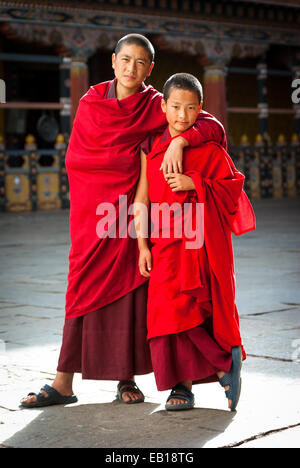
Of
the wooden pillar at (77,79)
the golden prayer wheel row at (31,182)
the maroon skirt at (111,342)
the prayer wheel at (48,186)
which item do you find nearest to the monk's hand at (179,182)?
the maroon skirt at (111,342)

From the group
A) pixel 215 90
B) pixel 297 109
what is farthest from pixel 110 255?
pixel 297 109

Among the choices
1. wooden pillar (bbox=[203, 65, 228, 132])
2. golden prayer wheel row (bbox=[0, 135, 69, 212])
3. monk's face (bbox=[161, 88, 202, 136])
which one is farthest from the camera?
wooden pillar (bbox=[203, 65, 228, 132])

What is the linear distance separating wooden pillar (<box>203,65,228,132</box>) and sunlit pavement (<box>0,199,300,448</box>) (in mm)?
8521

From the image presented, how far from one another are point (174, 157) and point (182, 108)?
0.20 m

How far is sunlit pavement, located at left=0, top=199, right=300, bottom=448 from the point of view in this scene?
2.65m

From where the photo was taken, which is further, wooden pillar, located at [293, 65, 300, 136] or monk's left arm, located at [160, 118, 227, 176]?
wooden pillar, located at [293, 65, 300, 136]

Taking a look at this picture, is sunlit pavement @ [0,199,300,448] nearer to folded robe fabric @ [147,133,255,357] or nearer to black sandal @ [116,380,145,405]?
black sandal @ [116,380,145,405]

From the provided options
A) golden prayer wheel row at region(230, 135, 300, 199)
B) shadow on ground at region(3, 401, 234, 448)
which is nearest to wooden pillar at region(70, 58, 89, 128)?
golden prayer wheel row at region(230, 135, 300, 199)

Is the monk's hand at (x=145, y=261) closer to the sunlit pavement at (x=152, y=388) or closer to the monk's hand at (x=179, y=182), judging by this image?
the monk's hand at (x=179, y=182)

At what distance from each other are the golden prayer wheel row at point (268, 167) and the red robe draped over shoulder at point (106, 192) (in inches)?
461

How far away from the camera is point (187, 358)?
120 inches

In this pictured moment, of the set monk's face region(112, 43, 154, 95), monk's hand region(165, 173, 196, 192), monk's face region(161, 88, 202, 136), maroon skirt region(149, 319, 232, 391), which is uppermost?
monk's face region(112, 43, 154, 95)

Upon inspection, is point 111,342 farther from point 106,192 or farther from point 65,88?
point 65,88

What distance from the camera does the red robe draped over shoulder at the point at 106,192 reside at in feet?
10.5
